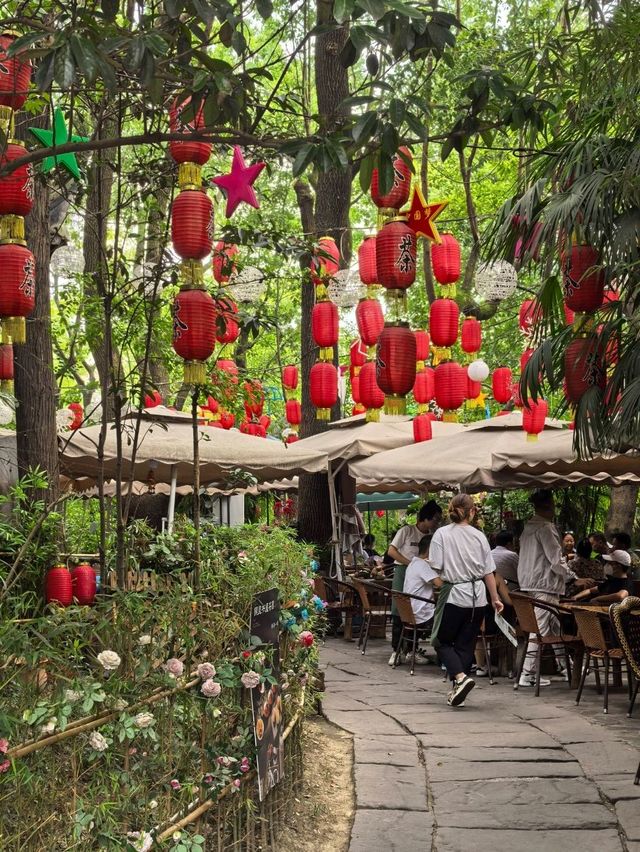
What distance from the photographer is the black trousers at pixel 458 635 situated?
372 inches

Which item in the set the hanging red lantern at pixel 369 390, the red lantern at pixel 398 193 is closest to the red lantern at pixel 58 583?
the red lantern at pixel 398 193

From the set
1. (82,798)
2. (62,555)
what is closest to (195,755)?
(82,798)

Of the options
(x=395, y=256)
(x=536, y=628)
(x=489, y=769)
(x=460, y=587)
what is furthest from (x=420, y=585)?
(x=395, y=256)

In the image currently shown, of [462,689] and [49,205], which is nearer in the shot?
[49,205]

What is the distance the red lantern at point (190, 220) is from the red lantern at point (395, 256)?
1.29m

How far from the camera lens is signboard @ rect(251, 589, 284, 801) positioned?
5.02m

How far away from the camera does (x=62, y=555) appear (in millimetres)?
6277

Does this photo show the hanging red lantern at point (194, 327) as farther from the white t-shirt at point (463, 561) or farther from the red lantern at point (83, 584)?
the white t-shirt at point (463, 561)

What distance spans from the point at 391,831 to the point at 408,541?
7034 mm

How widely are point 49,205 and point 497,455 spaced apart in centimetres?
537

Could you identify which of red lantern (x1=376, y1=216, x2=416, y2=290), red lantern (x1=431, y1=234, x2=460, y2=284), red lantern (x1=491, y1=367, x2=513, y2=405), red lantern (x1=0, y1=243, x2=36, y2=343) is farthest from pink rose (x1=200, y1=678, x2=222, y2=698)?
red lantern (x1=491, y1=367, x2=513, y2=405)

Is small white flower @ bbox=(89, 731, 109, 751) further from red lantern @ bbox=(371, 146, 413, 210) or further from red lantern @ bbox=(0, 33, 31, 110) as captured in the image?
red lantern @ bbox=(371, 146, 413, 210)

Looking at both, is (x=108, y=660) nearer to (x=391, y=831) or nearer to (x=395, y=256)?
(x=391, y=831)

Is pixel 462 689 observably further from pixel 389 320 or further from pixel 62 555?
pixel 62 555
